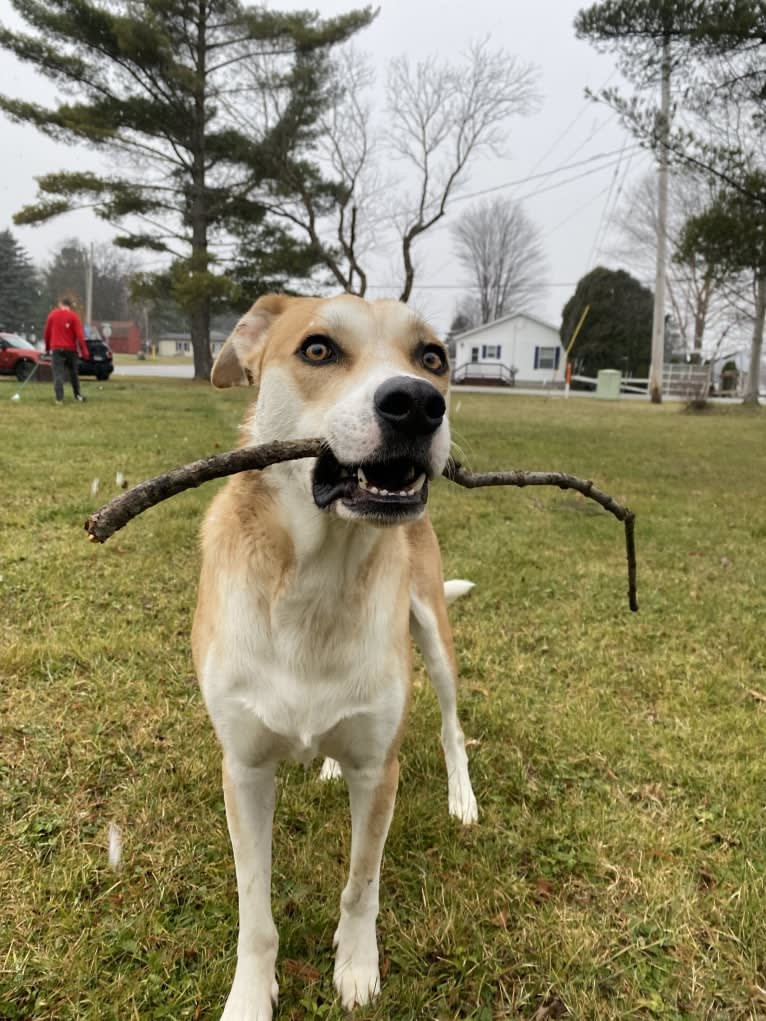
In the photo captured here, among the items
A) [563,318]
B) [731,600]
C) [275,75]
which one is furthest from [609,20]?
[563,318]

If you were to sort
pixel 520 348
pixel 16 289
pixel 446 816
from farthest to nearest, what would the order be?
pixel 16 289, pixel 520 348, pixel 446 816

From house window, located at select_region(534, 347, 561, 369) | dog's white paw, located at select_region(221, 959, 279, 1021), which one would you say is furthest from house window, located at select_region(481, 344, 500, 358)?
dog's white paw, located at select_region(221, 959, 279, 1021)

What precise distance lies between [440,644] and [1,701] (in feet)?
6.55

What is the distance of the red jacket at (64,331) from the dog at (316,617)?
40.1ft

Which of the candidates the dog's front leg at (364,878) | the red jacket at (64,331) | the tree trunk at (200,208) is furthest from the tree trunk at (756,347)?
the dog's front leg at (364,878)

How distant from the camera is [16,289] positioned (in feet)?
189

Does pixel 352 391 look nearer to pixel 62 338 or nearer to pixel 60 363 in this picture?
pixel 62 338

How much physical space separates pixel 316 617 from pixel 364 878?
78 centimetres

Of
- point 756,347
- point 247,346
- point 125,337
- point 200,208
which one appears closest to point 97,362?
point 200,208

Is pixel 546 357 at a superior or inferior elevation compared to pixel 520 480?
superior

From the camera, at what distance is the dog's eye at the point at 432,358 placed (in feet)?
6.61

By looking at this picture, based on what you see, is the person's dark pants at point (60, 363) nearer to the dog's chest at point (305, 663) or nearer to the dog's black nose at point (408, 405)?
the dog's chest at point (305, 663)

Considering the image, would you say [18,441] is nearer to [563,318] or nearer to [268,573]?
[268,573]

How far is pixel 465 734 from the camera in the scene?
303 cm
